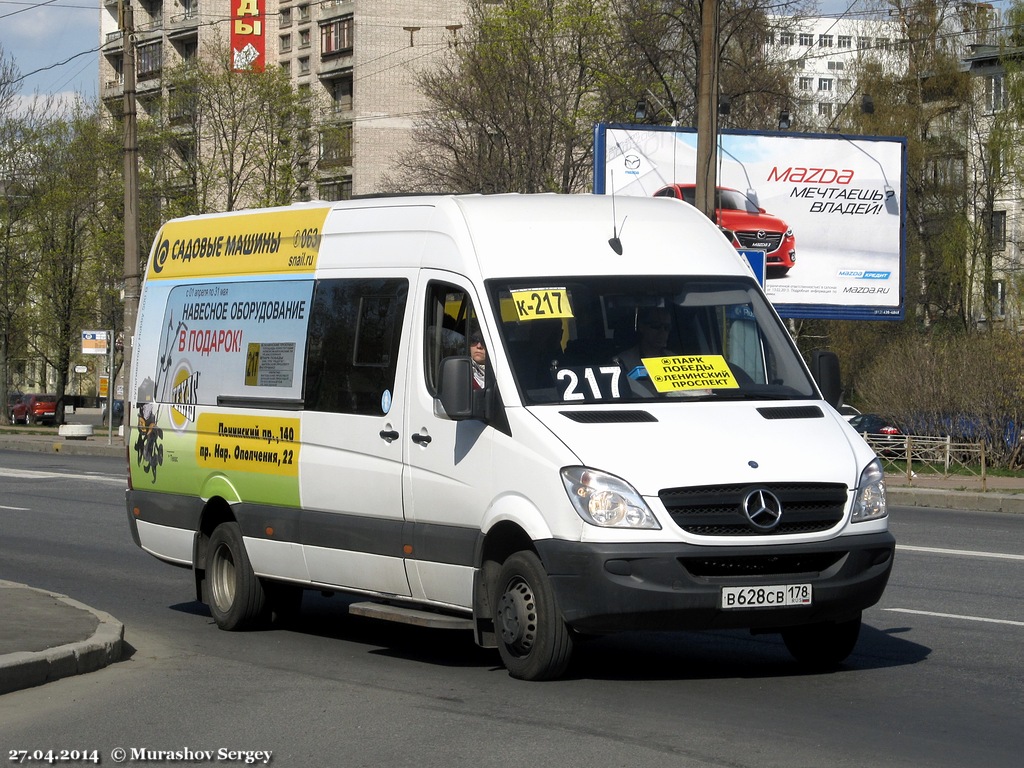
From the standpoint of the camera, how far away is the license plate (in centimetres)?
743

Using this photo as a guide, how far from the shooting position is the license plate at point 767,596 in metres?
7.43

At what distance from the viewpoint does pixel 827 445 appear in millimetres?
7781

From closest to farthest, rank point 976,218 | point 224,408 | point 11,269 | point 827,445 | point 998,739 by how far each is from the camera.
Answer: point 998,739 < point 827,445 < point 224,408 < point 976,218 < point 11,269

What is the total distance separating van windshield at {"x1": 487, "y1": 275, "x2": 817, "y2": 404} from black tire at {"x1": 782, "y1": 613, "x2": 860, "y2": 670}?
4.01 feet

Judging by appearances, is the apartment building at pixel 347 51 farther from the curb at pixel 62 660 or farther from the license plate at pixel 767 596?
the license plate at pixel 767 596

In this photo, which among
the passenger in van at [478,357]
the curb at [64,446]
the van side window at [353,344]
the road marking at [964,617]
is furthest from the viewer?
the curb at [64,446]

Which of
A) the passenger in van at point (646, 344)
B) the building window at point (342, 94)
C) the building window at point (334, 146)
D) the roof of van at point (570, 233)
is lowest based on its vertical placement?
the passenger in van at point (646, 344)

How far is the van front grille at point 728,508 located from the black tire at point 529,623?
75 centimetres

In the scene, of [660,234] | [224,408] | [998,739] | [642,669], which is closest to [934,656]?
[642,669]

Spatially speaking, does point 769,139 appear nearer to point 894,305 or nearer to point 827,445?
point 894,305

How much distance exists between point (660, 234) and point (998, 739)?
11.4ft

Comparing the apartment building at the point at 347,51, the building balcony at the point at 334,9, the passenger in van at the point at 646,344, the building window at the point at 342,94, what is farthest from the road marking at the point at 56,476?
the building balcony at the point at 334,9

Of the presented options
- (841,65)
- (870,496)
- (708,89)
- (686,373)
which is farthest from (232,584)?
(841,65)

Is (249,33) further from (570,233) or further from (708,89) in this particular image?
(570,233)
